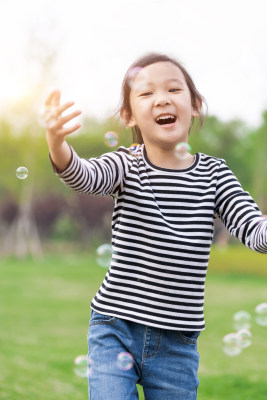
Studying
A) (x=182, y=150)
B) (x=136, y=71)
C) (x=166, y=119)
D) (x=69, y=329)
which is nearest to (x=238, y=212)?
(x=182, y=150)

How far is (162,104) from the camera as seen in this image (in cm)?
210

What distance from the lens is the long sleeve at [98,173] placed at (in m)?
1.88

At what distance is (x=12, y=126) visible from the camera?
21.4 meters

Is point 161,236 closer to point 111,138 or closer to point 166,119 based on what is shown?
point 166,119

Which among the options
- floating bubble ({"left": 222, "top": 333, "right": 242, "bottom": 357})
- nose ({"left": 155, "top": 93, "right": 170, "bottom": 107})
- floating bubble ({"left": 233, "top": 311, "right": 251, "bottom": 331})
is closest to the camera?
nose ({"left": 155, "top": 93, "right": 170, "bottom": 107})

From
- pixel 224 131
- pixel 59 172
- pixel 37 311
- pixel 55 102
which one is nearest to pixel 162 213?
pixel 59 172

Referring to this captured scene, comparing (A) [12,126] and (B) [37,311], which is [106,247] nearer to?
(B) [37,311]

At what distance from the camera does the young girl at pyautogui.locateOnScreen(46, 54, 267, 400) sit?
202 centimetres

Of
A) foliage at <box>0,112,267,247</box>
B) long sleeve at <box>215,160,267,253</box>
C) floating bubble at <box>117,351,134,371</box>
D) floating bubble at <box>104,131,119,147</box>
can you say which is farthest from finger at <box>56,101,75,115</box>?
foliage at <box>0,112,267,247</box>

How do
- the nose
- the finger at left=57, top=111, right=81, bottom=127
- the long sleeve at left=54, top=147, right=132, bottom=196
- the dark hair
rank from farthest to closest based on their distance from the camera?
1. the dark hair
2. the nose
3. the long sleeve at left=54, top=147, right=132, bottom=196
4. the finger at left=57, top=111, right=81, bottom=127

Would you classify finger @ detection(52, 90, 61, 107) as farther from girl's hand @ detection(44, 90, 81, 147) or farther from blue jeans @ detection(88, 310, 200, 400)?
blue jeans @ detection(88, 310, 200, 400)

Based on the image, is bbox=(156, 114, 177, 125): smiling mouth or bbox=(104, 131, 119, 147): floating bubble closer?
bbox=(156, 114, 177, 125): smiling mouth

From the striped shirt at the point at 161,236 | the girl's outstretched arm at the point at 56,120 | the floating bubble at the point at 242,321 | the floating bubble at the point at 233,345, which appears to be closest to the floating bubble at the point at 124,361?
the striped shirt at the point at 161,236

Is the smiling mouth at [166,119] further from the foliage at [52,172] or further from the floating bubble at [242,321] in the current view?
the foliage at [52,172]
